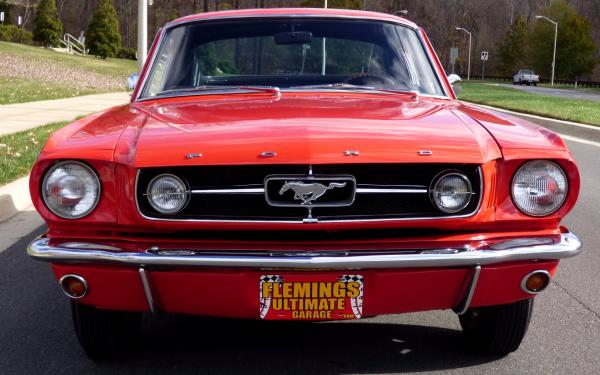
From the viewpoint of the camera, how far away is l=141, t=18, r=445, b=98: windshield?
432 cm

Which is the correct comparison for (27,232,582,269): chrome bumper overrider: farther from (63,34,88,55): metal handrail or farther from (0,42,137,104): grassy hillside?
(63,34,88,55): metal handrail

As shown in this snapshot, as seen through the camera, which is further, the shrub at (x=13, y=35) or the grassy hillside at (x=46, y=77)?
the shrub at (x=13, y=35)

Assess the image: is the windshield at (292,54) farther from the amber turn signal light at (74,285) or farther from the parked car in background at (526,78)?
the parked car in background at (526,78)

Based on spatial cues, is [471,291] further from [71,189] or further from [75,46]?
[75,46]

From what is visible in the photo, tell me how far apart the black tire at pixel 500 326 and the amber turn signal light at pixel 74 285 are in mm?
1653

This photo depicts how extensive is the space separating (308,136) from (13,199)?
4.79m

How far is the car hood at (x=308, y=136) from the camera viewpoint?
2.86m

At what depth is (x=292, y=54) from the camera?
442 cm

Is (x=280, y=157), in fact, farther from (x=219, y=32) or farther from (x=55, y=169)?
(x=219, y=32)

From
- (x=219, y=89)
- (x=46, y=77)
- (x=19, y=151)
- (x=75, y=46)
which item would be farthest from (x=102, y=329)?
(x=75, y=46)

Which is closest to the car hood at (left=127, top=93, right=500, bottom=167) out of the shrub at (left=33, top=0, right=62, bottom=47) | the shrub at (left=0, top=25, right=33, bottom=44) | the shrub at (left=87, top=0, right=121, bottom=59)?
the shrub at (left=87, top=0, right=121, bottom=59)

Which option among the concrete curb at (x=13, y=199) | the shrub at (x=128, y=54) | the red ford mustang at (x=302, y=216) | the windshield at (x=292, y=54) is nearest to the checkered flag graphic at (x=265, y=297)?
the red ford mustang at (x=302, y=216)

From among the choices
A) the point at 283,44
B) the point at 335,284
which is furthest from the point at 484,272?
the point at 283,44

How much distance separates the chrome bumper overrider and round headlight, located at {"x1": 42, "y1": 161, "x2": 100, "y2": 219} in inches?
5.3
